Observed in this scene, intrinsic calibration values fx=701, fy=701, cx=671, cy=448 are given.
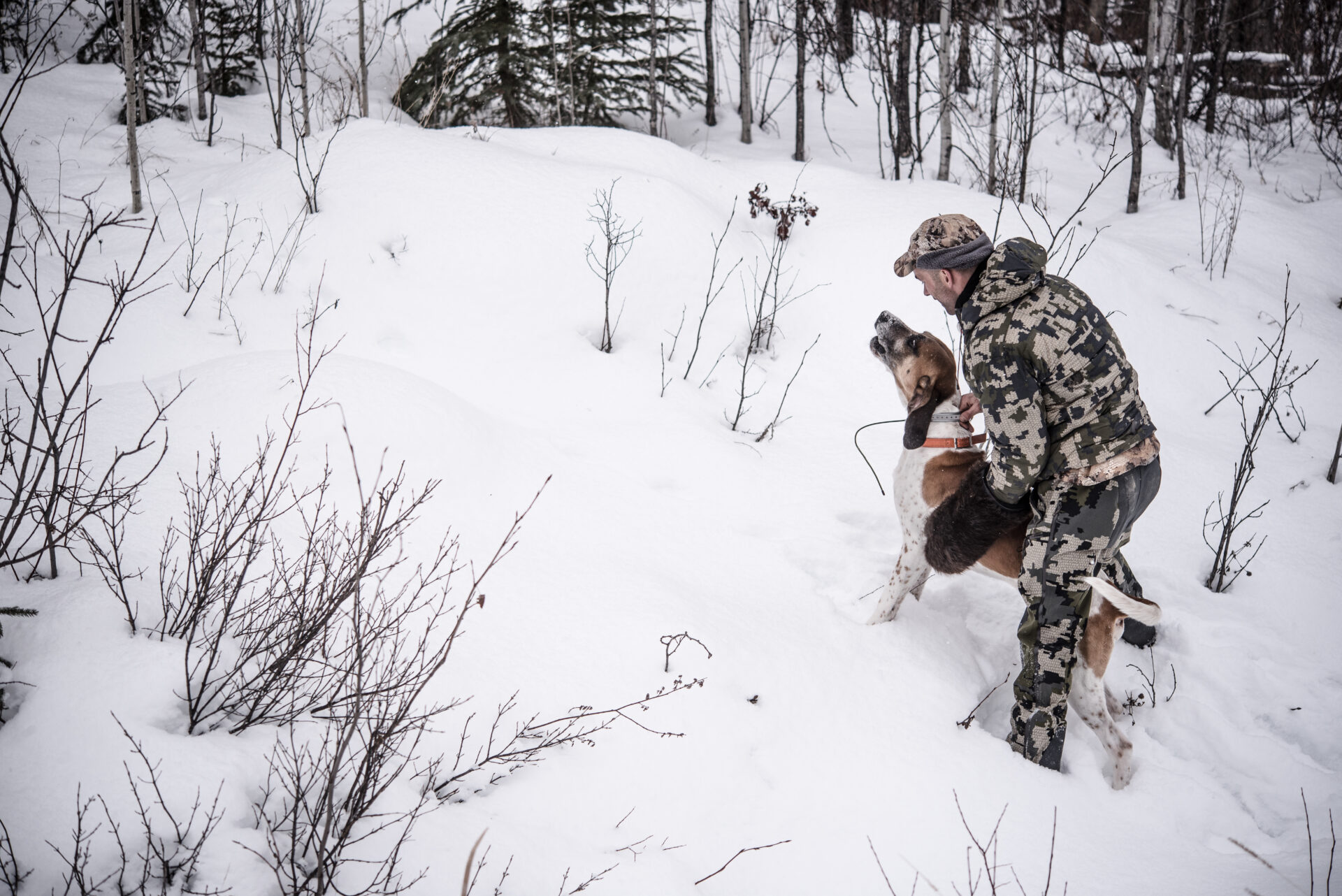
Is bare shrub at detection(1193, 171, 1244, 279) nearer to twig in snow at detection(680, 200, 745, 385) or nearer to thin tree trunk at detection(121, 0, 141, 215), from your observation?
twig in snow at detection(680, 200, 745, 385)

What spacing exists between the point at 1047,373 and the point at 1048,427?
190mm

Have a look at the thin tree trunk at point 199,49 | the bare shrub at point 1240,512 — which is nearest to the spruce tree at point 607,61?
the thin tree trunk at point 199,49

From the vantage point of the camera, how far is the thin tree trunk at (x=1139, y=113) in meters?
7.06

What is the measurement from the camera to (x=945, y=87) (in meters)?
7.29

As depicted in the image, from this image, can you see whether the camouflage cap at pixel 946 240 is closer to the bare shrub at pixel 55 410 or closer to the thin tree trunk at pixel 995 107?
the bare shrub at pixel 55 410

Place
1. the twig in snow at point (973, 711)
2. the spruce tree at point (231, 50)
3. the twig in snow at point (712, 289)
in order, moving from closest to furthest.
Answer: the twig in snow at point (973, 711) < the twig in snow at point (712, 289) < the spruce tree at point (231, 50)

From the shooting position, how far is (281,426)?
327 centimetres

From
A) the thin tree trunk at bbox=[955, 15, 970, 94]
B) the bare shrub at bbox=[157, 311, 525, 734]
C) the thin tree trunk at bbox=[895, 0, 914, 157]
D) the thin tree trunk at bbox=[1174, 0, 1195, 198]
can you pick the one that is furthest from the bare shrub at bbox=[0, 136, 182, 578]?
the thin tree trunk at bbox=[955, 15, 970, 94]

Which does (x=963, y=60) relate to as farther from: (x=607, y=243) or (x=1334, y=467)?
(x=1334, y=467)

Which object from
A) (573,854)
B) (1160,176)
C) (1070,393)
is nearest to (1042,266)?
(1070,393)

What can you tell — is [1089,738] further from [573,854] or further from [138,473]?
[138,473]

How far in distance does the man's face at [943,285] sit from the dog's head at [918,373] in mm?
355

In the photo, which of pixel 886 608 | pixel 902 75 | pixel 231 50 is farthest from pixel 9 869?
pixel 231 50

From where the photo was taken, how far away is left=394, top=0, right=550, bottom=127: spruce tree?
311 inches
